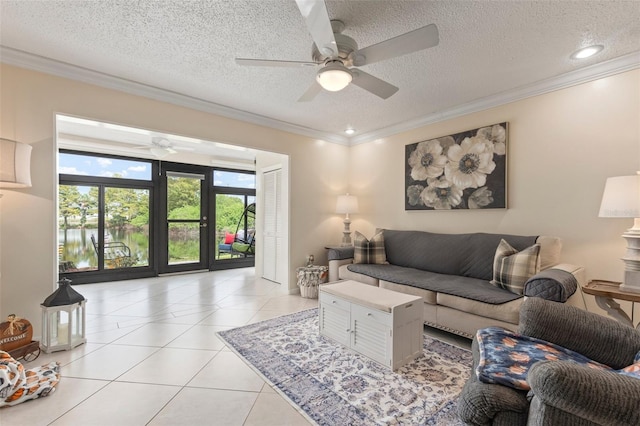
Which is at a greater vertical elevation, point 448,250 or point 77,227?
point 77,227

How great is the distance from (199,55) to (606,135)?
3.63m

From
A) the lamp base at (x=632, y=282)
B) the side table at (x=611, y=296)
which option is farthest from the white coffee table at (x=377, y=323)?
the lamp base at (x=632, y=282)

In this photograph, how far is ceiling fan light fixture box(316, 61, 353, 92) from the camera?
1860 millimetres

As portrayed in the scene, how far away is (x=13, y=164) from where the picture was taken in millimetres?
2045

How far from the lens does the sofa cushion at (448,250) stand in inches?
114

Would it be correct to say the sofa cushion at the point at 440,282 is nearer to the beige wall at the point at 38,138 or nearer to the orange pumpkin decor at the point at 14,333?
the beige wall at the point at 38,138

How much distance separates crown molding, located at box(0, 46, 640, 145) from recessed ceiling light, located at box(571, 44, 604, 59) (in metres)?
0.27

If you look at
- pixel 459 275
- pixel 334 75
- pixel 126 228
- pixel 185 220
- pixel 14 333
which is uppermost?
pixel 334 75

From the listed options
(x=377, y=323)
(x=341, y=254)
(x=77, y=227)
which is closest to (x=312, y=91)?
(x=377, y=323)

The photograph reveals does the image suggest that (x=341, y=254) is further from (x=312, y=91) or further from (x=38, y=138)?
(x=38, y=138)

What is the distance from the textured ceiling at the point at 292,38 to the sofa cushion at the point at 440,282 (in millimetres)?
1987

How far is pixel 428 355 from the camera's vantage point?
2.29 meters

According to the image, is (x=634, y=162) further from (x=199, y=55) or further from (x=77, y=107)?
(x=77, y=107)

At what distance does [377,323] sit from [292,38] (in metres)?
2.27
